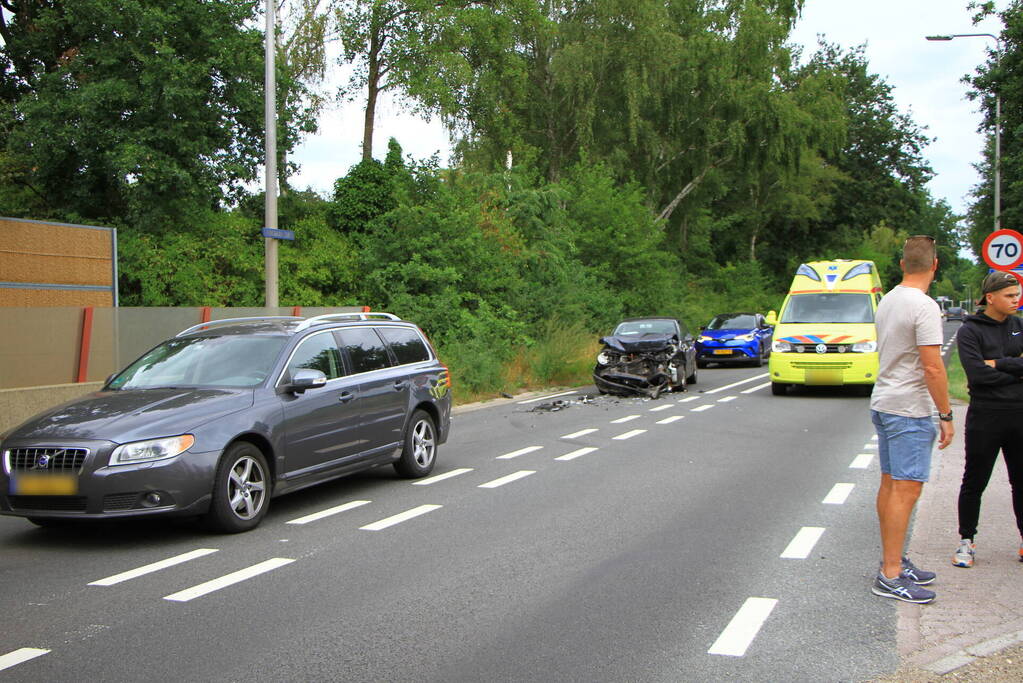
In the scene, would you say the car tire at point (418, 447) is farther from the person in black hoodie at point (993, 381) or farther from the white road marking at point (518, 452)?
the person in black hoodie at point (993, 381)

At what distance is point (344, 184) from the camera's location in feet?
85.3

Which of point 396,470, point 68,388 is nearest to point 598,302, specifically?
point 68,388

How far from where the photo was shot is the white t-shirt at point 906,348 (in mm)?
5336

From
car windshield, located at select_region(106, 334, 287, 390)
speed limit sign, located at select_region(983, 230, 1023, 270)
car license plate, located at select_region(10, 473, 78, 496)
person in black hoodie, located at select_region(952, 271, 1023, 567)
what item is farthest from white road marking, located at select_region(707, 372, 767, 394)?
car license plate, located at select_region(10, 473, 78, 496)

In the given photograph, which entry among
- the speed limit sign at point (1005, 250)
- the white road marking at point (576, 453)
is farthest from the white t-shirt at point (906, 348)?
the speed limit sign at point (1005, 250)

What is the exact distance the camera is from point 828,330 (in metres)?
18.4

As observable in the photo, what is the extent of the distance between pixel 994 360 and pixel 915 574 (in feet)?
4.39

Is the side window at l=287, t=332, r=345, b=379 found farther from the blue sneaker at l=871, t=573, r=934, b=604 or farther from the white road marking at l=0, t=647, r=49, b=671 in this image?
the blue sneaker at l=871, t=573, r=934, b=604

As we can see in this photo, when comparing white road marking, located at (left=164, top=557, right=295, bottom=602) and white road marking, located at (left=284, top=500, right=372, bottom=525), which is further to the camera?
white road marking, located at (left=284, top=500, right=372, bottom=525)

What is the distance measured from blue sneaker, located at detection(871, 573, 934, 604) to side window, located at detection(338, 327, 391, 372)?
16.7ft

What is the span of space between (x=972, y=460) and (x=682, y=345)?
48.0ft

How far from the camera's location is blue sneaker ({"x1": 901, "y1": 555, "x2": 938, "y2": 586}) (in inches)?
215

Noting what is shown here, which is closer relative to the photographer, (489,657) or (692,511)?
(489,657)

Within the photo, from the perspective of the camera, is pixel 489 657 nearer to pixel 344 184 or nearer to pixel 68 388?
pixel 68 388
